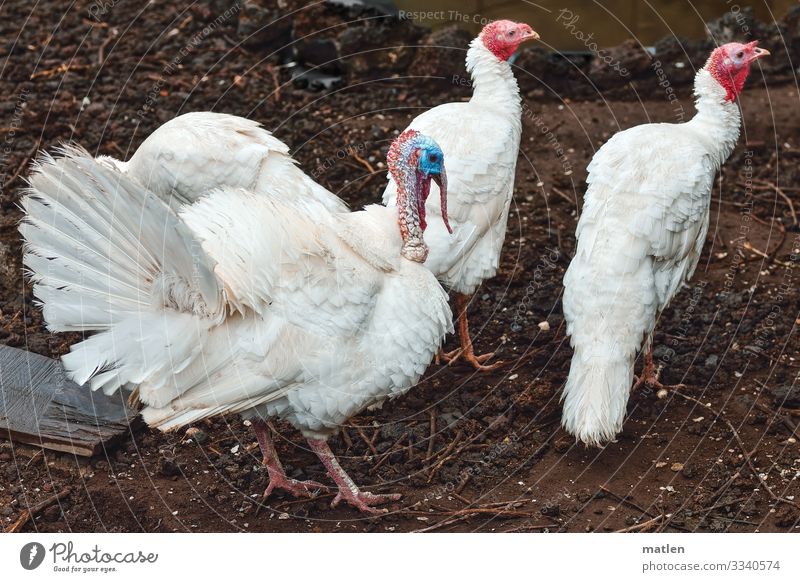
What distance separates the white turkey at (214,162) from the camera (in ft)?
16.2

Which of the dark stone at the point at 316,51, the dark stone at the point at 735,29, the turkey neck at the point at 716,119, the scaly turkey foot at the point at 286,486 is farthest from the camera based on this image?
the dark stone at the point at 735,29

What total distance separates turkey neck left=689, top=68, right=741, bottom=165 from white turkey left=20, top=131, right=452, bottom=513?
188cm

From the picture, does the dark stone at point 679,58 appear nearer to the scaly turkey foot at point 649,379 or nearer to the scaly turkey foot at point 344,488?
the scaly turkey foot at point 649,379

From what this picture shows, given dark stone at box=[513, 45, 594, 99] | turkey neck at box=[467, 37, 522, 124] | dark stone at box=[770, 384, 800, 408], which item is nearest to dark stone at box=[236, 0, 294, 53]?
dark stone at box=[513, 45, 594, 99]

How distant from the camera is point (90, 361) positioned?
3.90 metres

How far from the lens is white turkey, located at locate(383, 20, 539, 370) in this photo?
4.88 meters

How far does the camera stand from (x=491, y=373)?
209 inches

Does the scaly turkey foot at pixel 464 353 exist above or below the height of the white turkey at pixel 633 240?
below

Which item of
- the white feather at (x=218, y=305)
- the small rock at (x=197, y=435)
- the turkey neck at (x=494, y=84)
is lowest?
the small rock at (x=197, y=435)

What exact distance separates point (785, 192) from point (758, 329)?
1562mm

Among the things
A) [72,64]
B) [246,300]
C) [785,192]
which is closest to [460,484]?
[246,300]

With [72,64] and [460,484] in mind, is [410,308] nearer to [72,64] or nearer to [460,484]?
[460,484]

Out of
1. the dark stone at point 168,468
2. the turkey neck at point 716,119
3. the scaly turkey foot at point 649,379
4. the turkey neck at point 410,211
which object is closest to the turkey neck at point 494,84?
the turkey neck at point 716,119

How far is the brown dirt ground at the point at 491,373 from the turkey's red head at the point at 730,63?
123 cm
